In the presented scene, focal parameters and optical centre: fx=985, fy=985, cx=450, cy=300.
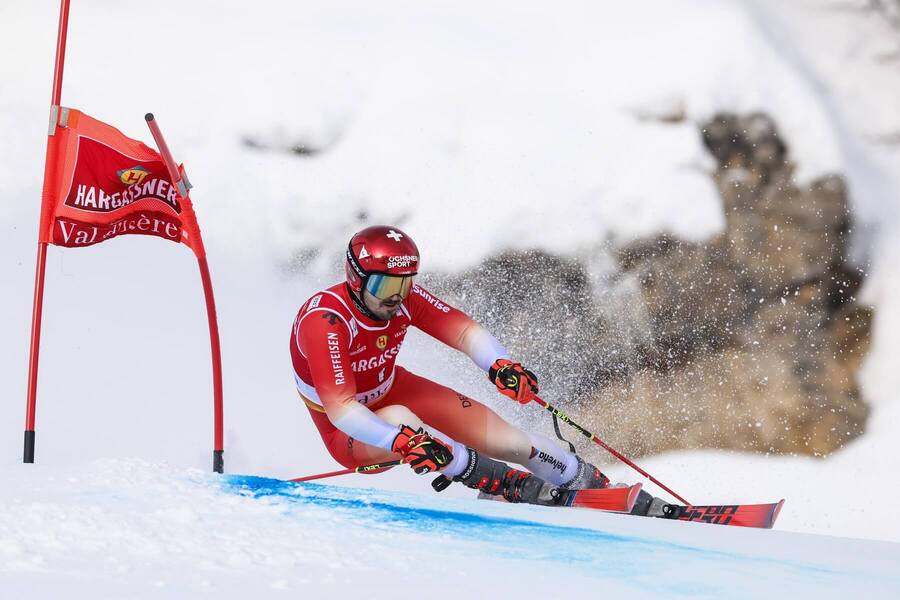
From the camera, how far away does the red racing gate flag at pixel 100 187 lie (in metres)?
6.22

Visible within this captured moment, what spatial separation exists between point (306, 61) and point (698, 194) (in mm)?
6251

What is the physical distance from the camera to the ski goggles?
5406mm

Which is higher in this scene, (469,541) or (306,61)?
(306,61)

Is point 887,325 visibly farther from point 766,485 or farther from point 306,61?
point 306,61

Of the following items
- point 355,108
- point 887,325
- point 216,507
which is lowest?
point 216,507

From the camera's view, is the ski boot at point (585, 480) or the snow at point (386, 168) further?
the snow at point (386, 168)

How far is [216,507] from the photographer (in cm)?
445

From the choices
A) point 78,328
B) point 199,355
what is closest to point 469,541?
point 199,355

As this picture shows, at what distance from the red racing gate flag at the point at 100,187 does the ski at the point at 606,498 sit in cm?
296

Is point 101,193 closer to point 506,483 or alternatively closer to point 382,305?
point 382,305

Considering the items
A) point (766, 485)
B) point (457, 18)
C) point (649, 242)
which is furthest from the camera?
point (457, 18)

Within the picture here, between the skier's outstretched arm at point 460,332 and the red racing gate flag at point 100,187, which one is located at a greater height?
the red racing gate flag at point 100,187

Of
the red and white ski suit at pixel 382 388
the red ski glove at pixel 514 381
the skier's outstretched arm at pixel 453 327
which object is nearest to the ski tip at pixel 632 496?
the red and white ski suit at pixel 382 388

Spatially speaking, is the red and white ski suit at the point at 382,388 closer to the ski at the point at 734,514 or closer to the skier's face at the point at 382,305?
the skier's face at the point at 382,305
